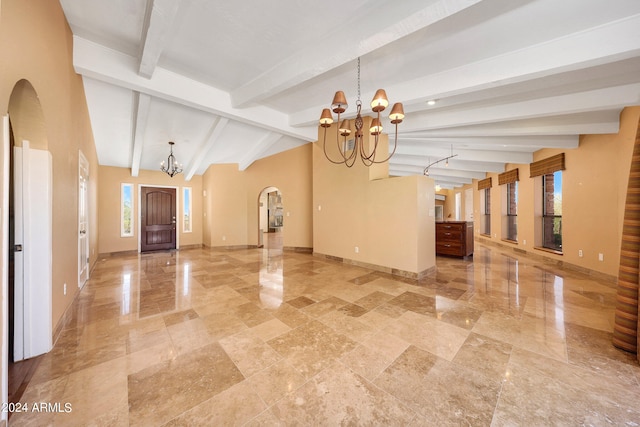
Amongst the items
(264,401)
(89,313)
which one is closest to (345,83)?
(264,401)

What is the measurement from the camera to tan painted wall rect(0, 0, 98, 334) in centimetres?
152

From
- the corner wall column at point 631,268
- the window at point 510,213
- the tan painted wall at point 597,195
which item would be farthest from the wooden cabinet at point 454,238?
the corner wall column at point 631,268

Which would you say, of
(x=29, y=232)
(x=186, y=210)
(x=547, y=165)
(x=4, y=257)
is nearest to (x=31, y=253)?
(x=29, y=232)

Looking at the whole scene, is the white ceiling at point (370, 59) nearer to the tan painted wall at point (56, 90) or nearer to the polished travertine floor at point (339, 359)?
the tan painted wall at point (56, 90)

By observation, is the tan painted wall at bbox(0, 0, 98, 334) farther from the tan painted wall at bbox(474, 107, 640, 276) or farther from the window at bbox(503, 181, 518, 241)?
the window at bbox(503, 181, 518, 241)

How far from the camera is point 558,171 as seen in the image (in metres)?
5.44

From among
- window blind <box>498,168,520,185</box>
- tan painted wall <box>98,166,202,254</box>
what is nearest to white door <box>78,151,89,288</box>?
tan painted wall <box>98,166,202,254</box>

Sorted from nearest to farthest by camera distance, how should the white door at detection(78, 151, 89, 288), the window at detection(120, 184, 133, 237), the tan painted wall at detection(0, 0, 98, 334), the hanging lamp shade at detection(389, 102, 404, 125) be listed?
1. the tan painted wall at detection(0, 0, 98, 334)
2. the hanging lamp shade at detection(389, 102, 404, 125)
3. the white door at detection(78, 151, 89, 288)
4. the window at detection(120, 184, 133, 237)

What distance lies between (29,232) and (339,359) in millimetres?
2882

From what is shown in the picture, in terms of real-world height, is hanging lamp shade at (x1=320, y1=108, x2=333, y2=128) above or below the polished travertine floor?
above

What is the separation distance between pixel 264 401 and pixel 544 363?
2.26m

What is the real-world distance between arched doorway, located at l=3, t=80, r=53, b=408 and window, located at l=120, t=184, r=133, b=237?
597 centimetres

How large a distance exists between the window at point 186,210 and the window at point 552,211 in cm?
1077

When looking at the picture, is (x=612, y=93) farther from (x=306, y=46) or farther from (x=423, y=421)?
(x=423, y=421)
